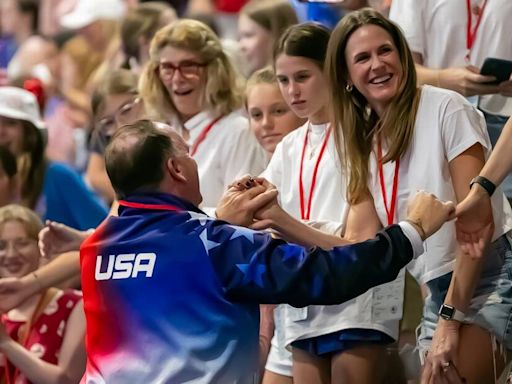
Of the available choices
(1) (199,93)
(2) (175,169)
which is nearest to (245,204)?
(2) (175,169)

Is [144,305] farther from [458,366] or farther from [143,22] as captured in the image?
[143,22]

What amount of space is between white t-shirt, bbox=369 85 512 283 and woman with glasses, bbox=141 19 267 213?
1.19m

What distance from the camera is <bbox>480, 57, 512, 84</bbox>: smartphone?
5.52m

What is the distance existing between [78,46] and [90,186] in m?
2.32

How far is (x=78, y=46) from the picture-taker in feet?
33.7

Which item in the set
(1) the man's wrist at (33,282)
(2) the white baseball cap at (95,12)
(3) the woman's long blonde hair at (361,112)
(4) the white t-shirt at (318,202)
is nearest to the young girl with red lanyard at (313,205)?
(4) the white t-shirt at (318,202)

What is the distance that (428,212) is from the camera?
4656mm

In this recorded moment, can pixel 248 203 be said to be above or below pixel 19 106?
above

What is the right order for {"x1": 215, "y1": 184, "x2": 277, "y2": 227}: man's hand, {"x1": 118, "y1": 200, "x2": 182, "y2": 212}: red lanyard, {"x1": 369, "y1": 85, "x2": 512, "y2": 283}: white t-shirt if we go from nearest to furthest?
{"x1": 118, "y1": 200, "x2": 182, "y2": 212}: red lanyard → {"x1": 215, "y1": 184, "x2": 277, "y2": 227}: man's hand → {"x1": 369, "y1": 85, "x2": 512, "y2": 283}: white t-shirt

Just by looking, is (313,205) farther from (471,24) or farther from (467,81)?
(471,24)

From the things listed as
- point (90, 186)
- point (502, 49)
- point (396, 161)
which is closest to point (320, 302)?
point (396, 161)

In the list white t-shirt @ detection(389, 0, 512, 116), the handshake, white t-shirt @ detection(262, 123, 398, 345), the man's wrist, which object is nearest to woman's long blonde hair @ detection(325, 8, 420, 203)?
white t-shirt @ detection(262, 123, 398, 345)

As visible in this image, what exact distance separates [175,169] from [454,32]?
5.67ft

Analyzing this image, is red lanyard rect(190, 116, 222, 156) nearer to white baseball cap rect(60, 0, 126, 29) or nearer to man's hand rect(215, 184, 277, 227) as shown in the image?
man's hand rect(215, 184, 277, 227)
